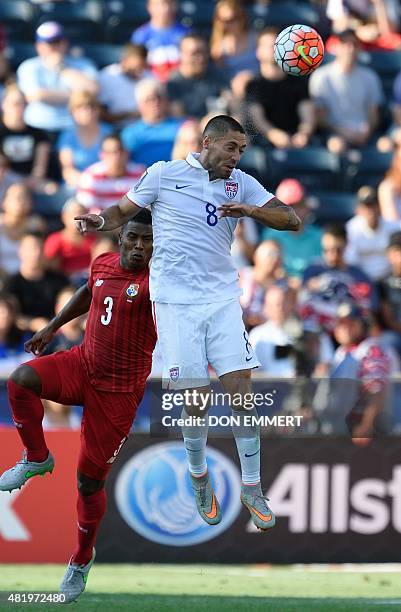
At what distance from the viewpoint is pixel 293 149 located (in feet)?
44.8

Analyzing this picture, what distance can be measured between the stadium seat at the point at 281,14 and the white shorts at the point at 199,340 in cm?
775

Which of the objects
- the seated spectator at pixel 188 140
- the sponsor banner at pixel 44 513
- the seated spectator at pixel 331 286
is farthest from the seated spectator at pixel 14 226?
the sponsor banner at pixel 44 513

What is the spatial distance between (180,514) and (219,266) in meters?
2.79

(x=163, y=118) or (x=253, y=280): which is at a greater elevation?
(x=163, y=118)

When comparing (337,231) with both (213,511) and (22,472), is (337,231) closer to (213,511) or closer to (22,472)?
(213,511)

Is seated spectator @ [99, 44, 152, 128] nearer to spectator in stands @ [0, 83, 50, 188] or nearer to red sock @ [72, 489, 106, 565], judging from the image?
→ spectator in stands @ [0, 83, 50, 188]

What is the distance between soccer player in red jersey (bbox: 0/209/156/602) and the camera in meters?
8.26

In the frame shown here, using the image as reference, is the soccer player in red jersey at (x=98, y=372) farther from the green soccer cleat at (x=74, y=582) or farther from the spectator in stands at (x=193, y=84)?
the spectator in stands at (x=193, y=84)

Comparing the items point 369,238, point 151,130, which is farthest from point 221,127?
point 151,130

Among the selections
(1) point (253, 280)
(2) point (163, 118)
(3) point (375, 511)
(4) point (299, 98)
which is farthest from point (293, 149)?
(3) point (375, 511)

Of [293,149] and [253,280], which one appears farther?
[293,149]

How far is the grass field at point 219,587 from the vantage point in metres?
8.64

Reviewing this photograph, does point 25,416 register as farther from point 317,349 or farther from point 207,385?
point 317,349

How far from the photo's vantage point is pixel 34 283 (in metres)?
11.7
